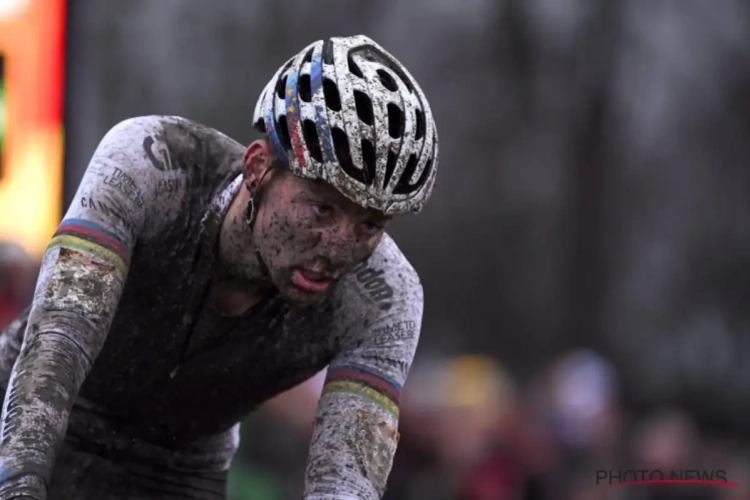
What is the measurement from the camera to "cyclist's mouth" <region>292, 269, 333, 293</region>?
452cm

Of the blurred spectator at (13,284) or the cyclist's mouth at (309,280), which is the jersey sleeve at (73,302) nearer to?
the cyclist's mouth at (309,280)

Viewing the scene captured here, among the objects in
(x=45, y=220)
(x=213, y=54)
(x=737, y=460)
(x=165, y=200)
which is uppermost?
(x=213, y=54)

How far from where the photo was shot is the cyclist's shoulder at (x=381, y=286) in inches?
Answer: 195

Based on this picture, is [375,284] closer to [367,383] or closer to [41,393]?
[367,383]

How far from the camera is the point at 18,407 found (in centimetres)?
405

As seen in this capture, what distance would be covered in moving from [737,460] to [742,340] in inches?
184

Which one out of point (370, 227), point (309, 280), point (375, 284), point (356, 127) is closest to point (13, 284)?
point (375, 284)

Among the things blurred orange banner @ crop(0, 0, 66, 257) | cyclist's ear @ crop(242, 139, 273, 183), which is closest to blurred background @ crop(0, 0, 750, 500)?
blurred orange banner @ crop(0, 0, 66, 257)

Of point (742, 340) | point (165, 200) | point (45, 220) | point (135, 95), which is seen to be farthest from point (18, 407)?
point (742, 340)

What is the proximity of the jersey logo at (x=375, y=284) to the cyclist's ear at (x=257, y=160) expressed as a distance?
19.6 inches

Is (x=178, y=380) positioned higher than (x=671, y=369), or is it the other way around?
(x=671, y=369)

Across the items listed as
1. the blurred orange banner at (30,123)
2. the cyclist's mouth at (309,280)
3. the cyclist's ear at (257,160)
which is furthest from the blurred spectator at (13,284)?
the cyclist's mouth at (309,280)

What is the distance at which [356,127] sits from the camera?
438 cm

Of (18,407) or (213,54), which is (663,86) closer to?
(213,54)
